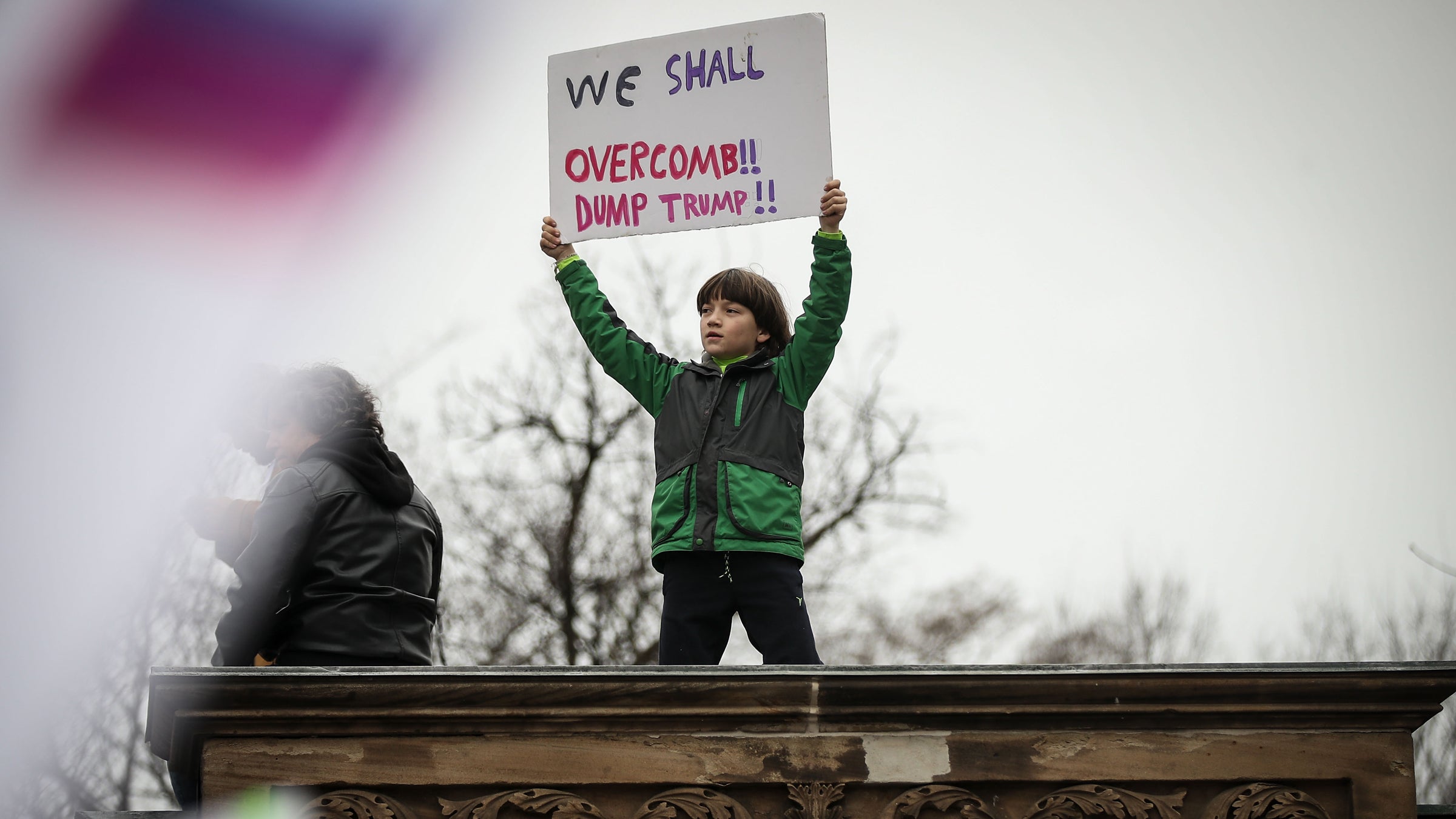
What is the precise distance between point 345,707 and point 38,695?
6585 mm

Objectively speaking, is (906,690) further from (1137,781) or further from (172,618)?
(172,618)

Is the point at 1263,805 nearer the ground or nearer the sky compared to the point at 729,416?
nearer the ground

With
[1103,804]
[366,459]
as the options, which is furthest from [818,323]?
[1103,804]

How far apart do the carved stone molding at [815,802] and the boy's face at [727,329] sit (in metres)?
1.58

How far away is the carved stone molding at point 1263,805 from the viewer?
3561 mm

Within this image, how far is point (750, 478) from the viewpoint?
4.38 metres

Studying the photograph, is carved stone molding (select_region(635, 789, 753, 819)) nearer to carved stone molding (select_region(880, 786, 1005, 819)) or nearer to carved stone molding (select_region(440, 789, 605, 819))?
carved stone molding (select_region(440, 789, 605, 819))

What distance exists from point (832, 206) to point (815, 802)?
6.44 ft

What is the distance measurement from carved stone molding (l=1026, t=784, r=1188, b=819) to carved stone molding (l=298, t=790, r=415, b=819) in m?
1.47

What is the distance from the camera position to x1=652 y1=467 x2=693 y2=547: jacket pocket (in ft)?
14.3

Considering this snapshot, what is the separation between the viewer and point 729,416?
4.54 m

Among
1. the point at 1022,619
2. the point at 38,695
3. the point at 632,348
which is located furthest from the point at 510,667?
the point at 1022,619

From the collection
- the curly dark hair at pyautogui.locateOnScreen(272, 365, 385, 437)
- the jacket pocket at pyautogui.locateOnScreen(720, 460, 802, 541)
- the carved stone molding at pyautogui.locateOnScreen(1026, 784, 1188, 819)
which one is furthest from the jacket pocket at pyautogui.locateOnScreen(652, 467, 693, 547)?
the carved stone molding at pyautogui.locateOnScreen(1026, 784, 1188, 819)

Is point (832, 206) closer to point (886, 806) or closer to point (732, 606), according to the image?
point (732, 606)
